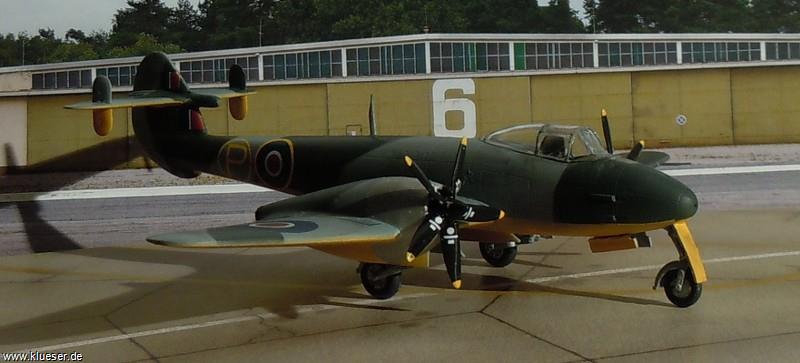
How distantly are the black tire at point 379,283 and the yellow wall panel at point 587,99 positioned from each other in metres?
11.0

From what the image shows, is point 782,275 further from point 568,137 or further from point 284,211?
point 284,211

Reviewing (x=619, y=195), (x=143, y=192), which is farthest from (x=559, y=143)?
(x=143, y=192)

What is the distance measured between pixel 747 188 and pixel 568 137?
538 inches

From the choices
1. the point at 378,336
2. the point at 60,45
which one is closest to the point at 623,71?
the point at 378,336

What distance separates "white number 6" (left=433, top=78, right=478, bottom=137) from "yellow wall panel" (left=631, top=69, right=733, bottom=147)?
18.8 feet

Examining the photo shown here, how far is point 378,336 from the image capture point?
349 inches

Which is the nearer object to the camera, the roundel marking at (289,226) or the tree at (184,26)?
the roundel marking at (289,226)

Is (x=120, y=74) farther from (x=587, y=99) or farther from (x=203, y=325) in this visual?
(x=587, y=99)

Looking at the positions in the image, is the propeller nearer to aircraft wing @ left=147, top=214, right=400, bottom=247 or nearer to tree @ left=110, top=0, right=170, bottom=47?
aircraft wing @ left=147, top=214, right=400, bottom=247

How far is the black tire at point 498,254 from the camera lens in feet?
45.5

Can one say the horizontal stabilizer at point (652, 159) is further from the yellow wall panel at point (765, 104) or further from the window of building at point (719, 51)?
the window of building at point (719, 51)

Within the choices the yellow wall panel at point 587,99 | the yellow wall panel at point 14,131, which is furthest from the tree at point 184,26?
the yellow wall panel at point 587,99

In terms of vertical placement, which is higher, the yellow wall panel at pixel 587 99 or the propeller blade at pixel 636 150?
the yellow wall panel at pixel 587 99

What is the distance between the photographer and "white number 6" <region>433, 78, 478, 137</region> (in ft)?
63.3
